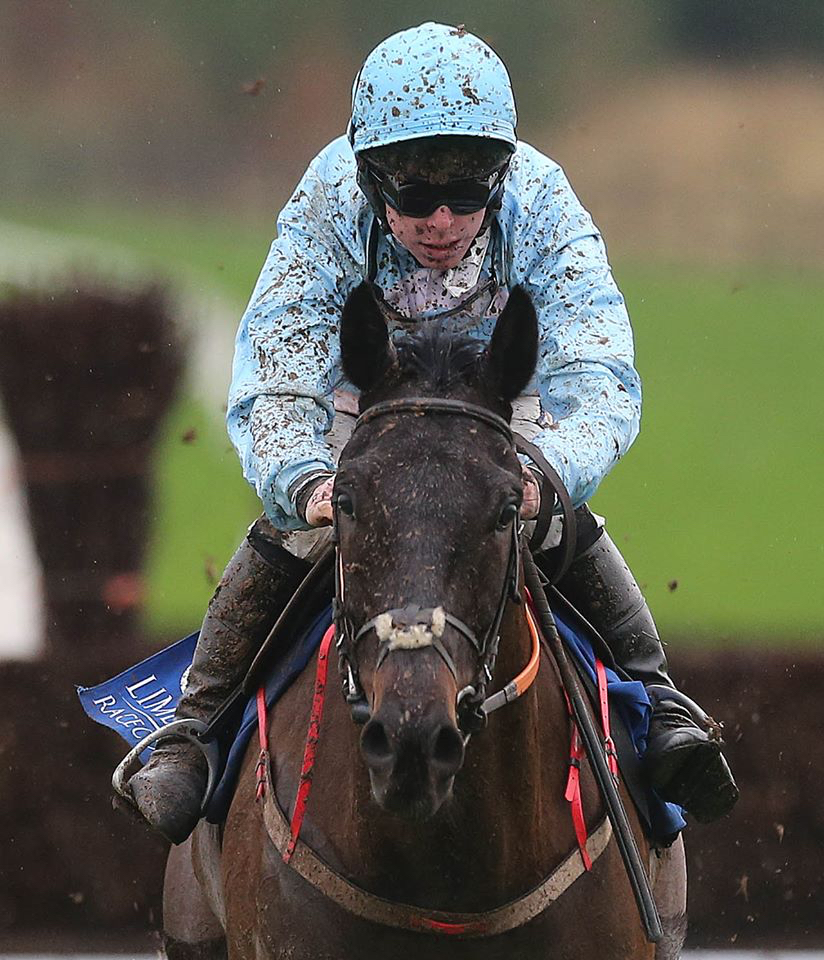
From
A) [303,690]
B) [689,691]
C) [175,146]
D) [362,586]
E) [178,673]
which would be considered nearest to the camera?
[362,586]

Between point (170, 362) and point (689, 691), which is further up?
point (170, 362)

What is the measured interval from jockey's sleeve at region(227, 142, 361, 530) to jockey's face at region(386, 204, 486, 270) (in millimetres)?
283

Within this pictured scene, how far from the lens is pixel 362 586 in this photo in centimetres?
299

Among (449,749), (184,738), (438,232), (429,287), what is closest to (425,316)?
(429,287)

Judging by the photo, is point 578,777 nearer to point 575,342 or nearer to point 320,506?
point 320,506

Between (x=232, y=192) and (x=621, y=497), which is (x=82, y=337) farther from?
(x=621, y=497)

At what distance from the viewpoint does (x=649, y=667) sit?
439cm

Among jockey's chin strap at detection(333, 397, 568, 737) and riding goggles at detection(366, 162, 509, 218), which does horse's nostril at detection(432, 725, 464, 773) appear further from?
riding goggles at detection(366, 162, 509, 218)

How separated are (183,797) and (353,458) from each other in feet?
4.60

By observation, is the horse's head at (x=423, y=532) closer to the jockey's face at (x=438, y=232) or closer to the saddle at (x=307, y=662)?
the jockey's face at (x=438, y=232)

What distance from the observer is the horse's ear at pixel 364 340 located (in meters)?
3.30

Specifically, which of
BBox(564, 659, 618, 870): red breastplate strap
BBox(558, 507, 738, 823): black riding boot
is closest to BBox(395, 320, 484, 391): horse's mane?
BBox(564, 659, 618, 870): red breastplate strap

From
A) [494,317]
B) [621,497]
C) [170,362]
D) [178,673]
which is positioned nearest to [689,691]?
[621,497]

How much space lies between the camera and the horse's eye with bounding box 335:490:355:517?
303cm
